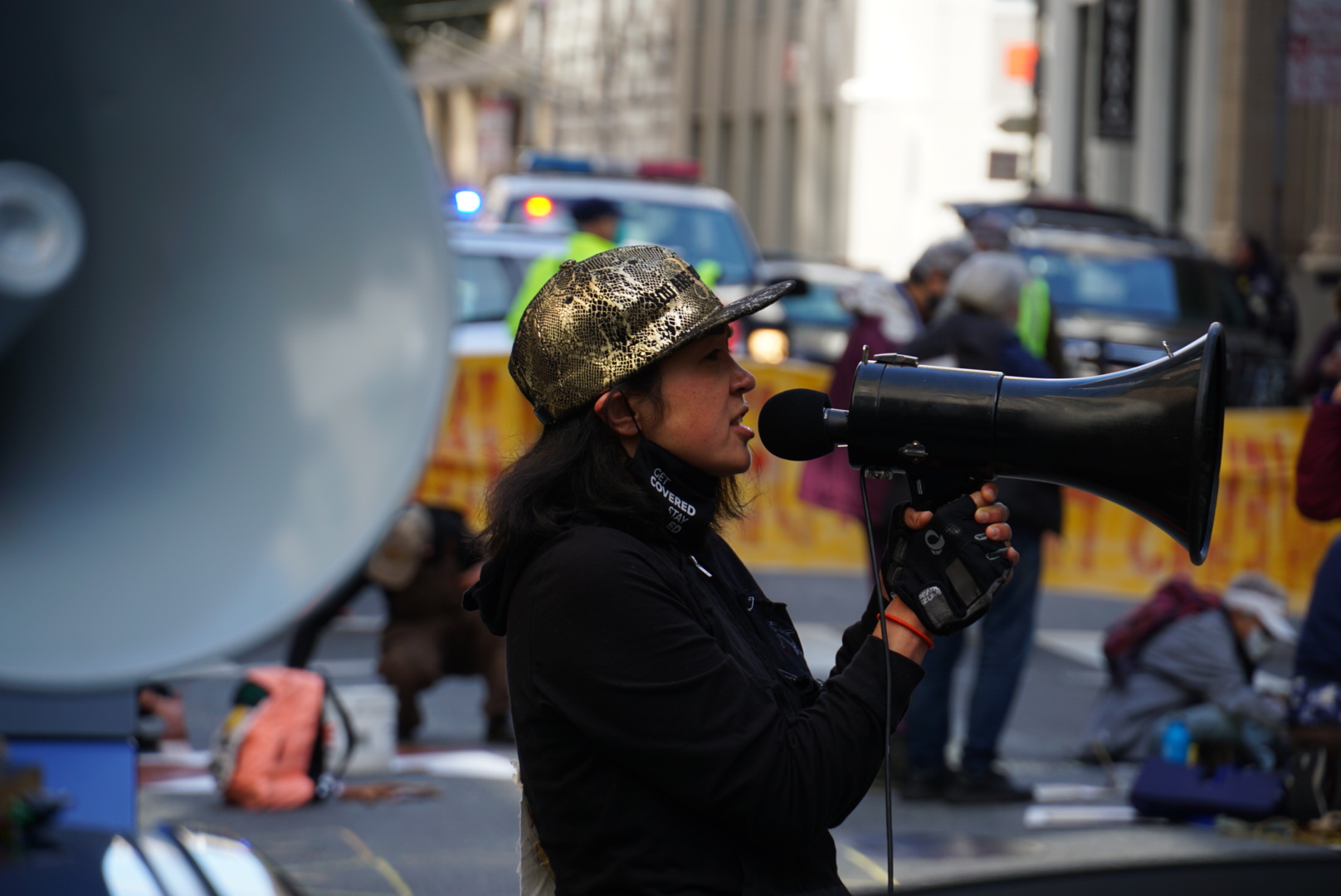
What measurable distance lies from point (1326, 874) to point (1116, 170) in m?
23.3

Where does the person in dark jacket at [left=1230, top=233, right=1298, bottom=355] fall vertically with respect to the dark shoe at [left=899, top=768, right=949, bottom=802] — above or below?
above

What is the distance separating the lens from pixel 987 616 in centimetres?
534

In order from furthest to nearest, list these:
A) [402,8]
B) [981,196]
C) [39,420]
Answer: [402,8] < [981,196] < [39,420]

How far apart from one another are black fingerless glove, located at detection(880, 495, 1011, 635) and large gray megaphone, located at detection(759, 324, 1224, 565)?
→ 43 mm

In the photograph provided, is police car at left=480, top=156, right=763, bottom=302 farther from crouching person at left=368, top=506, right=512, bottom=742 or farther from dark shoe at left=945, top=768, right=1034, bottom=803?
dark shoe at left=945, top=768, right=1034, bottom=803

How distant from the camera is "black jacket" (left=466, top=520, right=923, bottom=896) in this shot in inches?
72.5

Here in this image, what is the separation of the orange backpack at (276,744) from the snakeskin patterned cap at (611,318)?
131 inches

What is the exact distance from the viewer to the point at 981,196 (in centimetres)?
2961

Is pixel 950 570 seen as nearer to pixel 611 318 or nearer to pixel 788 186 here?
pixel 611 318

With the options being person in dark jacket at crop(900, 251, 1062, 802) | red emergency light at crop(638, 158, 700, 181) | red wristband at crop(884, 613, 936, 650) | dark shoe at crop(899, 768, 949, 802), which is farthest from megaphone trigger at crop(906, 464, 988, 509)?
red emergency light at crop(638, 158, 700, 181)

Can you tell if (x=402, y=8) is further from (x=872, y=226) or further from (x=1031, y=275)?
(x=1031, y=275)

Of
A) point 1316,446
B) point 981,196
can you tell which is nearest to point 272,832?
point 1316,446

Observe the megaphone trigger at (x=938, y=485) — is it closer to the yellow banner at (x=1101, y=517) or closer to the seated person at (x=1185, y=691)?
the seated person at (x=1185, y=691)

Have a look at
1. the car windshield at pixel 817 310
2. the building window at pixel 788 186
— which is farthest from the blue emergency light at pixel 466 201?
the building window at pixel 788 186
